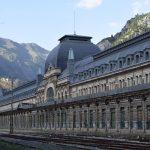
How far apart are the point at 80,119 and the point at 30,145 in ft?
141

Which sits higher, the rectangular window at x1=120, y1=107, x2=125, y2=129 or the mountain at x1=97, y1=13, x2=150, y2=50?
the mountain at x1=97, y1=13, x2=150, y2=50

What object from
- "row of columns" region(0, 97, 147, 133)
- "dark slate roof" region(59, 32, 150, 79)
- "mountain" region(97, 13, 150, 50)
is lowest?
"row of columns" region(0, 97, 147, 133)

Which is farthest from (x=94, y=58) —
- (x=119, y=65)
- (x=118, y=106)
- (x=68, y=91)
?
(x=118, y=106)

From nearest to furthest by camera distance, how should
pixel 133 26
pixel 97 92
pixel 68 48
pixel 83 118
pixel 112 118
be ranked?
1. pixel 112 118
2. pixel 97 92
3. pixel 83 118
4. pixel 68 48
5. pixel 133 26

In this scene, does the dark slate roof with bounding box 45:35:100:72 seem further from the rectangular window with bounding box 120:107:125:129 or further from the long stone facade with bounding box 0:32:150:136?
the rectangular window with bounding box 120:107:125:129

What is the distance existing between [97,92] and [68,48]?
1315 inches

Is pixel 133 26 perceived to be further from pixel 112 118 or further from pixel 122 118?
pixel 122 118

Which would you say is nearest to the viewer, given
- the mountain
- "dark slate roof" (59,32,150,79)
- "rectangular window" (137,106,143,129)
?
"rectangular window" (137,106,143,129)

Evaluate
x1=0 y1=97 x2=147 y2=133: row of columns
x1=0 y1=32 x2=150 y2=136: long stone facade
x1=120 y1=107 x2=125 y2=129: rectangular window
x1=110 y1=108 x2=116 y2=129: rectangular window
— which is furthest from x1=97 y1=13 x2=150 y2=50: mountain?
x1=120 y1=107 x2=125 y2=129: rectangular window

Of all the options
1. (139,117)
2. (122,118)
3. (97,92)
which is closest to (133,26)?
→ (97,92)

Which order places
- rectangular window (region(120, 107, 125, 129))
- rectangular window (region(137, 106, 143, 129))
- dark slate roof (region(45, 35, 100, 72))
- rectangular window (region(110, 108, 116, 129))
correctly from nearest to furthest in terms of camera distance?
1. rectangular window (region(137, 106, 143, 129))
2. rectangular window (region(120, 107, 125, 129))
3. rectangular window (region(110, 108, 116, 129))
4. dark slate roof (region(45, 35, 100, 72))

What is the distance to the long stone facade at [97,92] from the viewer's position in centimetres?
5724

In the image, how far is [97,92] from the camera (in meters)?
75.8

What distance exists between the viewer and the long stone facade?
188ft
